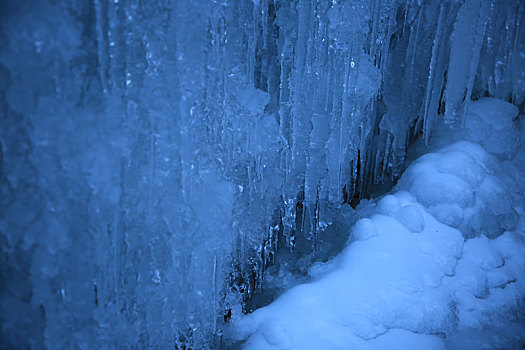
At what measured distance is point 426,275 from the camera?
2.60 m

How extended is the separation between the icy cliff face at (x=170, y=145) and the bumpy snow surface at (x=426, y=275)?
1.36 ft

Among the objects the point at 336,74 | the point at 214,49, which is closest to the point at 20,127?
the point at 214,49

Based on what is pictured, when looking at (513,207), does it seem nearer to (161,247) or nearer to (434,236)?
(434,236)

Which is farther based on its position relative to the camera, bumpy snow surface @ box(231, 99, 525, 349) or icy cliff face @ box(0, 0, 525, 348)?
bumpy snow surface @ box(231, 99, 525, 349)

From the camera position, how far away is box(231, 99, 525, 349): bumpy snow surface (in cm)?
228

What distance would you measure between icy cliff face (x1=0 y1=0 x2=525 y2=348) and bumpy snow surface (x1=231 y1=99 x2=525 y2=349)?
41 cm

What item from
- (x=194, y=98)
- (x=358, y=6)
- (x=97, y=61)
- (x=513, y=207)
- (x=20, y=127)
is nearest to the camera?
(x=20, y=127)

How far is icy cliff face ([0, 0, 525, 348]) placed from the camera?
1.66 m

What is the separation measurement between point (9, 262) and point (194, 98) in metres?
1.00

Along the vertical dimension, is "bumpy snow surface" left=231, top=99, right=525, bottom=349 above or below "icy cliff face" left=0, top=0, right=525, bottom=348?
below

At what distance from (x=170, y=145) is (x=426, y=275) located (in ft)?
5.36

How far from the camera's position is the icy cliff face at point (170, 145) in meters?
1.66

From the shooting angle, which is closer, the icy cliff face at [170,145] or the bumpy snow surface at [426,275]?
the icy cliff face at [170,145]

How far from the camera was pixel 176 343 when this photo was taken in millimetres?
2236
